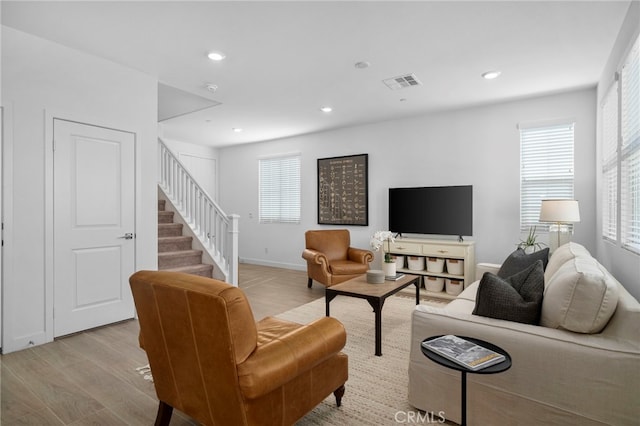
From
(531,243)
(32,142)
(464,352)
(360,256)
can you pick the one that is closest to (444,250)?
(531,243)

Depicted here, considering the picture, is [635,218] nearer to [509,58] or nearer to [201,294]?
[509,58]

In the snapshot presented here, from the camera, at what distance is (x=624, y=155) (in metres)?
2.56

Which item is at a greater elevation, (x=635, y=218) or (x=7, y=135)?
(x=7, y=135)

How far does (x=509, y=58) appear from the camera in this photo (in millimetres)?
3299

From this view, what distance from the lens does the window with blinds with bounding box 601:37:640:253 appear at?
7.55 ft

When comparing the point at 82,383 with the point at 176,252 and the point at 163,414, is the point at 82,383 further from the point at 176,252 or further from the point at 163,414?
the point at 176,252

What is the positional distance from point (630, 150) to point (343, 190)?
4.12m

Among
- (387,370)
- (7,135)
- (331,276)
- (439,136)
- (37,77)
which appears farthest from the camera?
(439,136)

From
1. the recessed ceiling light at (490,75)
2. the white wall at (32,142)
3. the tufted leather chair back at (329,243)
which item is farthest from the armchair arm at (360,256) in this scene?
the white wall at (32,142)

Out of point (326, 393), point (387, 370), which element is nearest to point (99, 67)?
point (326, 393)

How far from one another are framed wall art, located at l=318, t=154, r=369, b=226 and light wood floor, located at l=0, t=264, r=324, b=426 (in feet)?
12.1

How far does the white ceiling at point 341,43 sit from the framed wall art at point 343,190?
5.08 ft

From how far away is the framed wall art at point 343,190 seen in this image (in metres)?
5.88

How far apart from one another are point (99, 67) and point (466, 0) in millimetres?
3448
